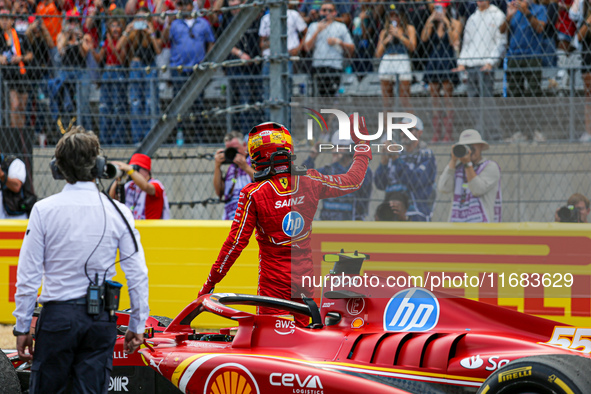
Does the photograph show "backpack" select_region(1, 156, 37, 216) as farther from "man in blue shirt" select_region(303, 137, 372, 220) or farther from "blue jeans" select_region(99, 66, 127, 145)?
"man in blue shirt" select_region(303, 137, 372, 220)

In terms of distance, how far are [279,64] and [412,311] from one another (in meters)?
2.91

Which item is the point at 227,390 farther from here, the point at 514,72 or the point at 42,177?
the point at 42,177

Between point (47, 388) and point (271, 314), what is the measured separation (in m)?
1.36

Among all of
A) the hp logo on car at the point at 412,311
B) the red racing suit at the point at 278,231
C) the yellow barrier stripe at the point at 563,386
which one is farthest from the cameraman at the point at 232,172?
the yellow barrier stripe at the point at 563,386

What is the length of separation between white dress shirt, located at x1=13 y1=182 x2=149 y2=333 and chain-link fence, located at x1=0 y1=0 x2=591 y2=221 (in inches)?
114

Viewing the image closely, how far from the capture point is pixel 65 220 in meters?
3.52

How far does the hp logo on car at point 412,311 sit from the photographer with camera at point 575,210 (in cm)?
313

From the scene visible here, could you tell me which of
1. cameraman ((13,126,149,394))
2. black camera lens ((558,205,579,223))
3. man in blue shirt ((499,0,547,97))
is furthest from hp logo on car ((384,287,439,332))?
man in blue shirt ((499,0,547,97))

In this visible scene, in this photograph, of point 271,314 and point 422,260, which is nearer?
point 271,314

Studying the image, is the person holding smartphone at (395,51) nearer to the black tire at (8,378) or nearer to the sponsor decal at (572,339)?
the sponsor decal at (572,339)

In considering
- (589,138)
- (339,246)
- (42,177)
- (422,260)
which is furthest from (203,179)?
(589,138)

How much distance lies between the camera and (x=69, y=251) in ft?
11.5

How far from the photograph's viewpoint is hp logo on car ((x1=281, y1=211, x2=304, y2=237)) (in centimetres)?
461

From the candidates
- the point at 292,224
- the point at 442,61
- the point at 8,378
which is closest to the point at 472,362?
the point at 292,224
